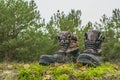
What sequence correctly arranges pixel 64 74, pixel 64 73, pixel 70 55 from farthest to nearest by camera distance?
pixel 70 55
pixel 64 73
pixel 64 74

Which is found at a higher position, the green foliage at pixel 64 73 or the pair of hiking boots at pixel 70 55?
the pair of hiking boots at pixel 70 55

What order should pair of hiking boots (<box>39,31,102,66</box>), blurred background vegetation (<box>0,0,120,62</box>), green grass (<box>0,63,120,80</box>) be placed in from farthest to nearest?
blurred background vegetation (<box>0,0,120,62</box>) → pair of hiking boots (<box>39,31,102,66</box>) → green grass (<box>0,63,120,80</box>)

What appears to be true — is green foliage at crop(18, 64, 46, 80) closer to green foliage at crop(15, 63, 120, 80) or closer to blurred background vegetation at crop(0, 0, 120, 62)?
green foliage at crop(15, 63, 120, 80)

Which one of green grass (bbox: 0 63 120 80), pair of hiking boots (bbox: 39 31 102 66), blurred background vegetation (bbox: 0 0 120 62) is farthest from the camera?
blurred background vegetation (bbox: 0 0 120 62)

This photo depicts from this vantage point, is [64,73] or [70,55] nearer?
[64,73]

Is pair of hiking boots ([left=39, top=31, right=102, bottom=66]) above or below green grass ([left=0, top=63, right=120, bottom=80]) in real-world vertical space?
above

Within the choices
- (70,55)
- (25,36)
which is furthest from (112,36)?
(70,55)

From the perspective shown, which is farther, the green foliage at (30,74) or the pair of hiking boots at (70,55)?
the pair of hiking boots at (70,55)

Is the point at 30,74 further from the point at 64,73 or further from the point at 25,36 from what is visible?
the point at 25,36

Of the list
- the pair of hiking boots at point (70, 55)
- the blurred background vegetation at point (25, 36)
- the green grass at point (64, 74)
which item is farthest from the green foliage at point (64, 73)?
the blurred background vegetation at point (25, 36)

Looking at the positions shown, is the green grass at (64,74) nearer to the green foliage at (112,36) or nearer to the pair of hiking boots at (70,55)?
the pair of hiking boots at (70,55)

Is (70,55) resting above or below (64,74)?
above

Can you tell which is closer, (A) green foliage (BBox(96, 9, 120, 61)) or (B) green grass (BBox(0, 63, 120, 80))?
(B) green grass (BBox(0, 63, 120, 80))

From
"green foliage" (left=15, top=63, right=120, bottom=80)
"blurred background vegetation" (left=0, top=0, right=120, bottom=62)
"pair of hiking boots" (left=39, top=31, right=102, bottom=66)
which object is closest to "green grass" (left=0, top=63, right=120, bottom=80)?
"green foliage" (left=15, top=63, right=120, bottom=80)
